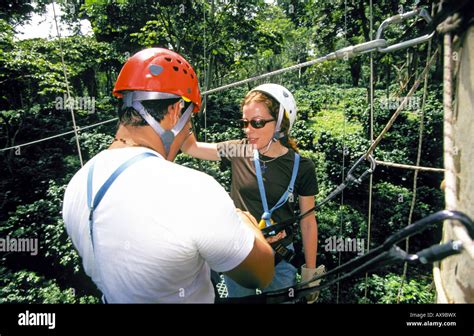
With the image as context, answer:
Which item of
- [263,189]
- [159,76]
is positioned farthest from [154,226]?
[263,189]

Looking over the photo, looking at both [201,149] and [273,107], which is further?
[201,149]

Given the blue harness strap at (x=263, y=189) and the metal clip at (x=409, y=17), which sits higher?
the metal clip at (x=409, y=17)

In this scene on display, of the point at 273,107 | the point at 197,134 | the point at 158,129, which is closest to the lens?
Answer: the point at 158,129

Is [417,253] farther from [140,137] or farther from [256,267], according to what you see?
[140,137]

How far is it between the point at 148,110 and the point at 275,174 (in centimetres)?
120

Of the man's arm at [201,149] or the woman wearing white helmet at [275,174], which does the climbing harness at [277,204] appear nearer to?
the woman wearing white helmet at [275,174]

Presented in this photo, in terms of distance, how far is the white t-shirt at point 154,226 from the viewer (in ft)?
3.29

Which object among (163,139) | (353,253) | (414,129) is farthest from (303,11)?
(163,139)

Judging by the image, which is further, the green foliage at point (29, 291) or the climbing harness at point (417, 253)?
the green foliage at point (29, 291)

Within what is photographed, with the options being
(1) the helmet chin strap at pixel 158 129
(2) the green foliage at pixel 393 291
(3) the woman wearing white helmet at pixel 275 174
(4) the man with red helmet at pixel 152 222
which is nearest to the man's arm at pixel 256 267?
(4) the man with red helmet at pixel 152 222

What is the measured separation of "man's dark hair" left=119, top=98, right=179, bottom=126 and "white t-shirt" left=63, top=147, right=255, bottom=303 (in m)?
0.19

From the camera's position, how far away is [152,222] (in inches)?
Result: 39.5

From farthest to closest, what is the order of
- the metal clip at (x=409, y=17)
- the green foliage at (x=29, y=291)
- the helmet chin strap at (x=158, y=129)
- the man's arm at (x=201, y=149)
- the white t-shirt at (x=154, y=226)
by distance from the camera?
the green foliage at (x=29, y=291) → the man's arm at (x=201, y=149) → the metal clip at (x=409, y=17) → the helmet chin strap at (x=158, y=129) → the white t-shirt at (x=154, y=226)

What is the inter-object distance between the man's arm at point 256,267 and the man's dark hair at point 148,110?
0.60 meters
